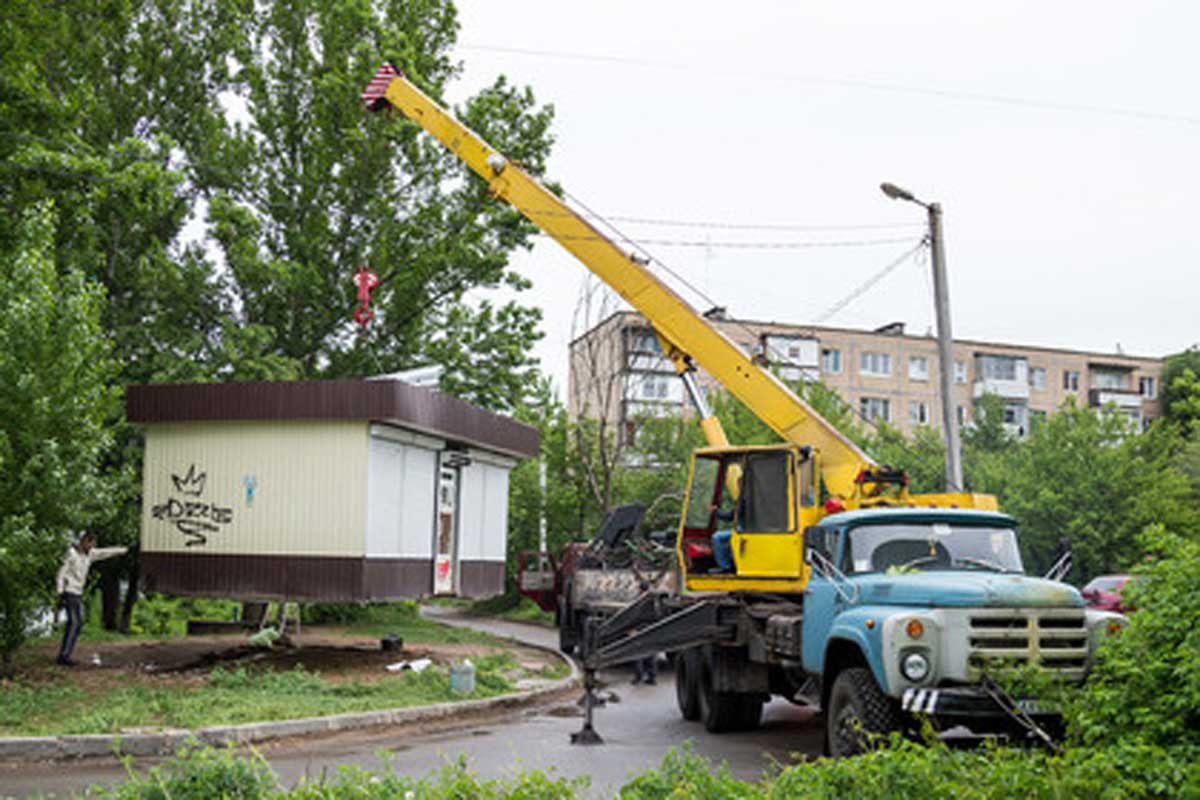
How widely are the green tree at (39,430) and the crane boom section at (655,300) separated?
702cm

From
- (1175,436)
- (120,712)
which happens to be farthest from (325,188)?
(1175,436)

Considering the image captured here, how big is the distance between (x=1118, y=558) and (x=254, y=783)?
4092 centimetres

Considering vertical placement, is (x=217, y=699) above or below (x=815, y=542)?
below

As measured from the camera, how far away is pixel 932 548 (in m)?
10.9

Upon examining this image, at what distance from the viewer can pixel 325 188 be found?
92.7ft

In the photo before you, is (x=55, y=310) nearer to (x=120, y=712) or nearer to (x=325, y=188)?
(x=120, y=712)

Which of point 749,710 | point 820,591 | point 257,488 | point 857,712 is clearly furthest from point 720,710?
point 257,488

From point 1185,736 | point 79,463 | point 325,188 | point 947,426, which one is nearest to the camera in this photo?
point 1185,736

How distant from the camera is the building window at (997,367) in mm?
76562

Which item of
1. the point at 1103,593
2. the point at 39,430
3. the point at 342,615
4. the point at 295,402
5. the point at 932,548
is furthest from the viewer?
the point at 342,615

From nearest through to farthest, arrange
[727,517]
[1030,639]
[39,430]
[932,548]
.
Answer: [1030,639], [932,548], [39,430], [727,517]

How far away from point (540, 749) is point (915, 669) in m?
4.09

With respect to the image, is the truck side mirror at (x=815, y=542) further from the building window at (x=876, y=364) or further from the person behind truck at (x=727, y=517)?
the building window at (x=876, y=364)

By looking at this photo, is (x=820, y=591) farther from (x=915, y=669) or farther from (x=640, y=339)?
(x=640, y=339)
